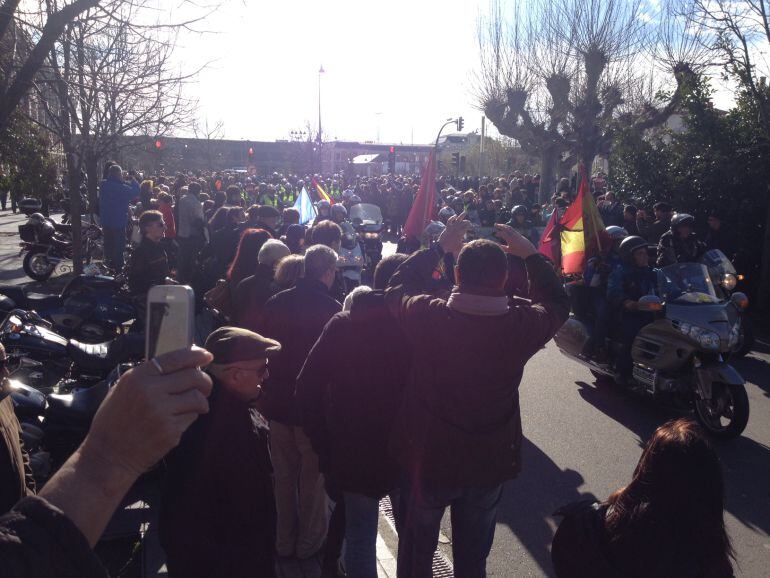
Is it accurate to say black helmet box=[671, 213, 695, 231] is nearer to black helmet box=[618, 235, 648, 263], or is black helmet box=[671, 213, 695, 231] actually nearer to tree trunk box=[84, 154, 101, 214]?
black helmet box=[618, 235, 648, 263]

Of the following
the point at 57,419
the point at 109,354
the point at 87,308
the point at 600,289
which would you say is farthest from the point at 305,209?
the point at 57,419

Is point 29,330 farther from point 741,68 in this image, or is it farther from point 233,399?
point 741,68

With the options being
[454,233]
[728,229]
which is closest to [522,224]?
[728,229]

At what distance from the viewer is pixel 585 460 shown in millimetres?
5566

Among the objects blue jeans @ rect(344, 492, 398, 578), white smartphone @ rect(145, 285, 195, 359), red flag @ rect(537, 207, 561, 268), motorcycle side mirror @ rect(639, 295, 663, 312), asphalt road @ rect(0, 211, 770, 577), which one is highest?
white smartphone @ rect(145, 285, 195, 359)

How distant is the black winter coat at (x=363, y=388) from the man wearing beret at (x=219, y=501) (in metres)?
0.71

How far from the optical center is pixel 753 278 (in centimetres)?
1195

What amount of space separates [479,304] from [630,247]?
4.78 meters

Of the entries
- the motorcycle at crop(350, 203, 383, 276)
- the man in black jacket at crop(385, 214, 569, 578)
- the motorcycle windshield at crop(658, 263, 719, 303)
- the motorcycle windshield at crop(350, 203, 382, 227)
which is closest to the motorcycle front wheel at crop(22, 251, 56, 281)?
the motorcycle at crop(350, 203, 383, 276)

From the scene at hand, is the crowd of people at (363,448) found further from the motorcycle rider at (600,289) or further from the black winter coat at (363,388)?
the motorcycle rider at (600,289)

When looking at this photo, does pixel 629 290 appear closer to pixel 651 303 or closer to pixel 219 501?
pixel 651 303

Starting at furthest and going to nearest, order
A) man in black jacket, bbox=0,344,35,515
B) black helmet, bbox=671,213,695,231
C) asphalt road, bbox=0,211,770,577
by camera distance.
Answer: black helmet, bbox=671,213,695,231 → asphalt road, bbox=0,211,770,577 → man in black jacket, bbox=0,344,35,515

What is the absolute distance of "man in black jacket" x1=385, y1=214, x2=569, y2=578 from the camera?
9.04 ft

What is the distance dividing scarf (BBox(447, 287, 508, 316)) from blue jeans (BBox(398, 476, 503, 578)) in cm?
77
